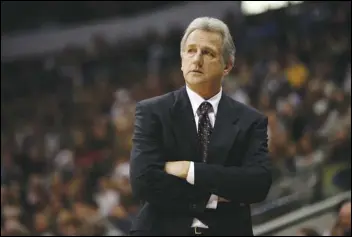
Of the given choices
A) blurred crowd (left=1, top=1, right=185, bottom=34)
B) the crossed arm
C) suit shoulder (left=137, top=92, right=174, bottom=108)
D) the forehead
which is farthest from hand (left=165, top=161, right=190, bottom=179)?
blurred crowd (left=1, top=1, right=185, bottom=34)

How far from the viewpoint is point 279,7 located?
2287 mm

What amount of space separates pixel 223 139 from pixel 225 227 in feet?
0.52

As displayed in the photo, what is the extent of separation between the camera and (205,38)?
3.58 ft

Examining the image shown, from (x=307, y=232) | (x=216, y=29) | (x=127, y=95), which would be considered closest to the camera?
(x=216, y=29)

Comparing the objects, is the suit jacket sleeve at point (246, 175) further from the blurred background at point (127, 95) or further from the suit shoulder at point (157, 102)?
the blurred background at point (127, 95)

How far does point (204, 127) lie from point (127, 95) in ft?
5.39

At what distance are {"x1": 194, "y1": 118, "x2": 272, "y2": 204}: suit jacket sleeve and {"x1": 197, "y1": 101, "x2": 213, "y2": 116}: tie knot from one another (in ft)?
0.28

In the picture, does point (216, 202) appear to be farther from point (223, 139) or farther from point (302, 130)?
point (302, 130)

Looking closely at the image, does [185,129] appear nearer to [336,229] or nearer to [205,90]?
[205,90]

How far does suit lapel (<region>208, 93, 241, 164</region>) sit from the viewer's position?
1115 millimetres

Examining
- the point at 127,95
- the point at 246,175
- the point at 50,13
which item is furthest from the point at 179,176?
the point at 50,13

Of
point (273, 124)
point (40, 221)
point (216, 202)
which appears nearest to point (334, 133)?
point (273, 124)

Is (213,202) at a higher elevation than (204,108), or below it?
below

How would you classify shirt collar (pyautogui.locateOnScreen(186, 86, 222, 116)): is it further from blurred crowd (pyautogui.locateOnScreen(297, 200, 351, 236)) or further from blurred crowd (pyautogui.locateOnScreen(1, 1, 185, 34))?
blurred crowd (pyautogui.locateOnScreen(1, 1, 185, 34))
